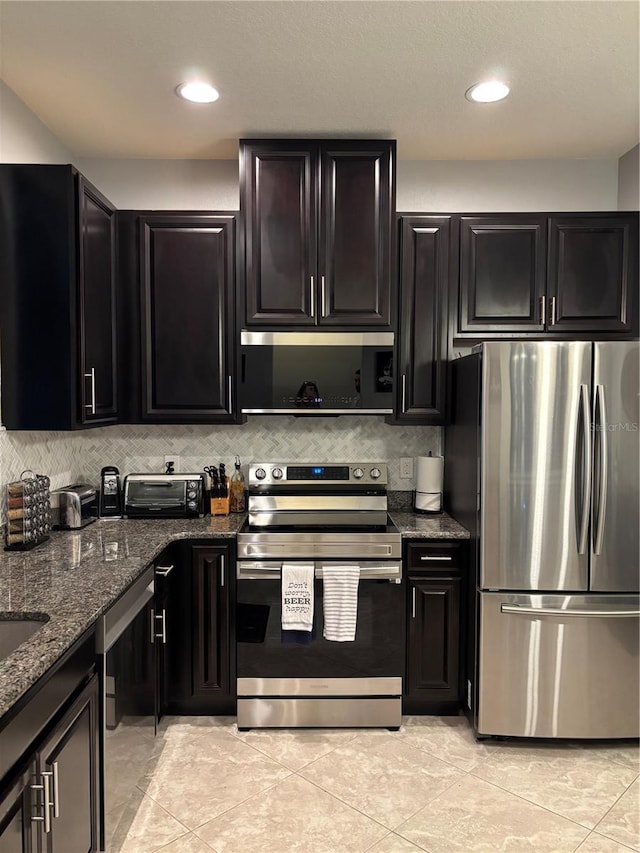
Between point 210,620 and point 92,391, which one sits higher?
point 92,391

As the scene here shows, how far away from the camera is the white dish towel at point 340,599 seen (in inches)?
103

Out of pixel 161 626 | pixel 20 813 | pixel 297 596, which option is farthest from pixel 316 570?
pixel 20 813

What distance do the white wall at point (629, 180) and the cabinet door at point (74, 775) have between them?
132 inches

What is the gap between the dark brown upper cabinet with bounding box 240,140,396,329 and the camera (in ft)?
9.11

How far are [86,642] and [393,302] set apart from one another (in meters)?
2.08

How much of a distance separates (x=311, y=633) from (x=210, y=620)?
19.1 inches

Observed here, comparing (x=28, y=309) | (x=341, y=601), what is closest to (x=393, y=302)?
(x=341, y=601)

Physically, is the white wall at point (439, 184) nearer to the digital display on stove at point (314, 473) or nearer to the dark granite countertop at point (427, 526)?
the digital display on stove at point (314, 473)

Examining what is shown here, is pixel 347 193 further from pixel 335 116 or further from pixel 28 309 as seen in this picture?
pixel 28 309

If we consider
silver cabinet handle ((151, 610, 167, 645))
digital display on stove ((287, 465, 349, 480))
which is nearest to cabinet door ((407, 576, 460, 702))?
digital display on stove ((287, 465, 349, 480))

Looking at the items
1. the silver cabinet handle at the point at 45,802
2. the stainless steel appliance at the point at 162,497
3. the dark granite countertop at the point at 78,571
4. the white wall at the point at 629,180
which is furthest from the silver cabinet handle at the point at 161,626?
the white wall at the point at 629,180

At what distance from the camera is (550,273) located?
2.94 metres

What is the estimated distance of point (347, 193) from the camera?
279 centimetres

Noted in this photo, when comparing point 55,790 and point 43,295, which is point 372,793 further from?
point 43,295
